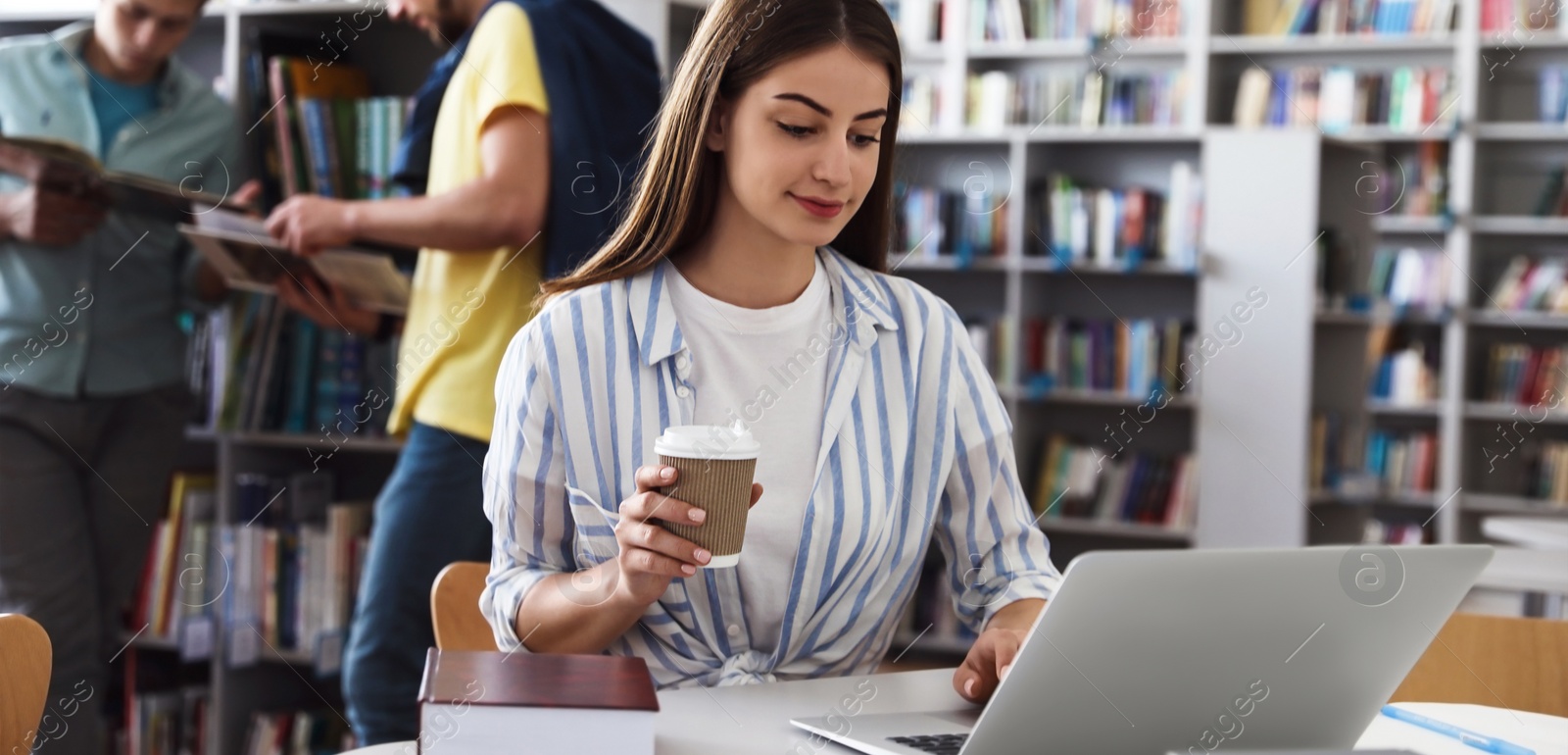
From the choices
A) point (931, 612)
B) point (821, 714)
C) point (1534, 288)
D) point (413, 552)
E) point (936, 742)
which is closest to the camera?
point (936, 742)

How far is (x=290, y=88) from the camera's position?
297 cm

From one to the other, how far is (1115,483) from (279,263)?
347 centimetres

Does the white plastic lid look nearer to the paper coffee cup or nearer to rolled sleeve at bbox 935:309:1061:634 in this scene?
the paper coffee cup

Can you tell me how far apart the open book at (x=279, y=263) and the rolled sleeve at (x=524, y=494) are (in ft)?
3.44

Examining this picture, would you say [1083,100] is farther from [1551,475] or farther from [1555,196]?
[1551,475]

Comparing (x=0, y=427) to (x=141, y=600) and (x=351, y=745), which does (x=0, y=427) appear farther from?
(x=351, y=745)

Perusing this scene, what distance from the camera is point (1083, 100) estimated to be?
5969mm

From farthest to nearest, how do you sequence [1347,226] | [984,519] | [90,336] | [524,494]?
[1347,226] < [90,336] < [984,519] < [524,494]

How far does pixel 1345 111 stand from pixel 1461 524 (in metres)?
1.72

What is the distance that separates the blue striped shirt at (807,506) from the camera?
4.53 feet

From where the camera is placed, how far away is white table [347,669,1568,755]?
1.07 m

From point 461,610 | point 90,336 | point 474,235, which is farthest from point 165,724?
point 461,610

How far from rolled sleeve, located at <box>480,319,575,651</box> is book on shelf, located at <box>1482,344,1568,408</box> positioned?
5270 mm

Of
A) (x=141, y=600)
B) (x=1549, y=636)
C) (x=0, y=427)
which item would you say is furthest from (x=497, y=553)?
(x=141, y=600)
